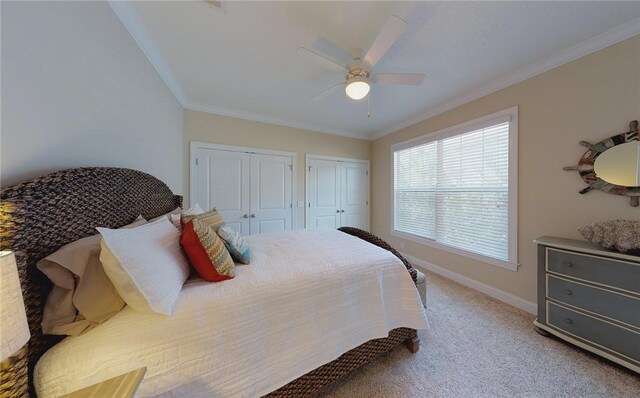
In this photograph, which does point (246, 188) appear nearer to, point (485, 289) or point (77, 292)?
point (77, 292)

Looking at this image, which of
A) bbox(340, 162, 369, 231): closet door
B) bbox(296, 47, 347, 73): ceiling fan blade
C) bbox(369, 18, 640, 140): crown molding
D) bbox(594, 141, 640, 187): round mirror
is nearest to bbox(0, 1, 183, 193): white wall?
bbox(296, 47, 347, 73): ceiling fan blade

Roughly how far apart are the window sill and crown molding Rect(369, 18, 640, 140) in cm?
199

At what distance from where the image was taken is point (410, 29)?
1603mm

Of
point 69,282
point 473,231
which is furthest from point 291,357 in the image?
point 473,231

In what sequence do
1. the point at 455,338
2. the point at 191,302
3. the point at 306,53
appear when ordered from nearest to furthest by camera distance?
the point at 191,302, the point at 306,53, the point at 455,338

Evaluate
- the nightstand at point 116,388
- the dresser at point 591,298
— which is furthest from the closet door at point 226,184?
the dresser at point 591,298

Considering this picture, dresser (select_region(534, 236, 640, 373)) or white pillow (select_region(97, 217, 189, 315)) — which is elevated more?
white pillow (select_region(97, 217, 189, 315))

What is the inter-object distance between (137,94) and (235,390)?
2.20 m

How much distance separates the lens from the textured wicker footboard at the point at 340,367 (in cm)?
113

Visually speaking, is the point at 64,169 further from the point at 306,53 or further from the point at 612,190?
the point at 612,190

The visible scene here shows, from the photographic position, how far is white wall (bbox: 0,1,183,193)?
33.1 inches

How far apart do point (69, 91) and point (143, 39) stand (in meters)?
0.95

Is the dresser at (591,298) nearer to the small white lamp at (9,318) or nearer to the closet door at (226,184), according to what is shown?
the small white lamp at (9,318)

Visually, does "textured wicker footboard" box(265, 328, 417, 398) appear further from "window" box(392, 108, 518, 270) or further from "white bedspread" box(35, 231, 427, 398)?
"window" box(392, 108, 518, 270)
